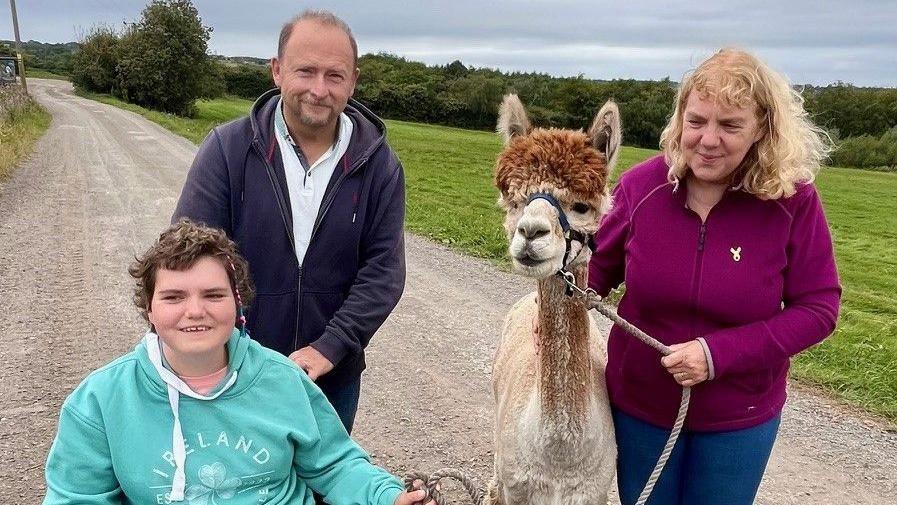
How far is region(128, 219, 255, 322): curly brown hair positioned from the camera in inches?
73.3

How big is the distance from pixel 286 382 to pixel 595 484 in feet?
4.35

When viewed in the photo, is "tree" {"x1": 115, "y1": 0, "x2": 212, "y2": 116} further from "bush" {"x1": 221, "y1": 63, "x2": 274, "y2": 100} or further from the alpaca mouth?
the alpaca mouth

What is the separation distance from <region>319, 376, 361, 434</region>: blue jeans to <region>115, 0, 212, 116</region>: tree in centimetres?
4269

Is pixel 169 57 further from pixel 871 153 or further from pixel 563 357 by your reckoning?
pixel 563 357

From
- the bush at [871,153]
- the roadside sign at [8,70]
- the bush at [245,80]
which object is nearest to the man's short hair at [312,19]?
the roadside sign at [8,70]

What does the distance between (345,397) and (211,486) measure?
3.07ft

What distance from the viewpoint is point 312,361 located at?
2381 millimetres

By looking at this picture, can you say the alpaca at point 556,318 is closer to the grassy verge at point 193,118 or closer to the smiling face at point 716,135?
the smiling face at point 716,135

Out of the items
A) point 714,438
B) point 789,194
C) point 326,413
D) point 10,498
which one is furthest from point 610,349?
point 10,498

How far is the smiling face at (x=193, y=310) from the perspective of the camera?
1.85 meters

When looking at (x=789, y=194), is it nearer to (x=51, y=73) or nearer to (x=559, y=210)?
(x=559, y=210)

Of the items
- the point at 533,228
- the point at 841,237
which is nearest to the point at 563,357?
the point at 533,228

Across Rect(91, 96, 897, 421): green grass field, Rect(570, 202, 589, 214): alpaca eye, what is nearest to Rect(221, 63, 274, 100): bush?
Rect(91, 96, 897, 421): green grass field

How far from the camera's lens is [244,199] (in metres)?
2.43
